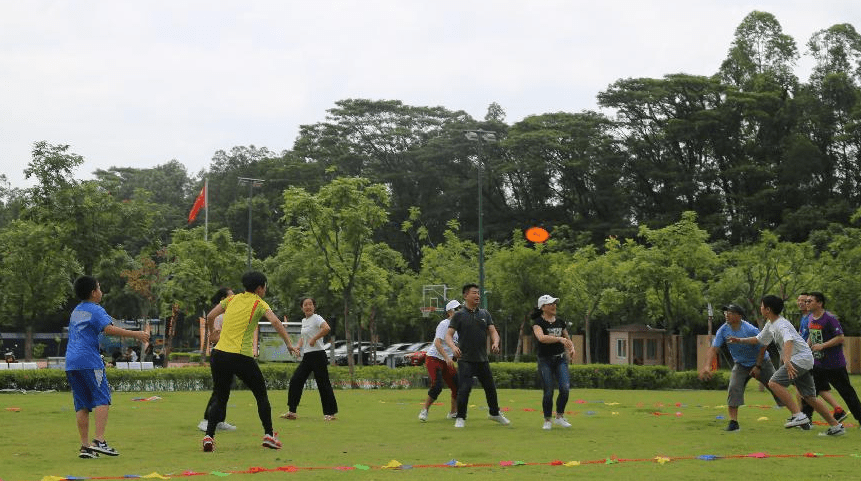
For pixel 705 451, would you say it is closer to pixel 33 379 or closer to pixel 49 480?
pixel 49 480

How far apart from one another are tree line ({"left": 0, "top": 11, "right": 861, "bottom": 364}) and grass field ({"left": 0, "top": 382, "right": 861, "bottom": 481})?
16.9m

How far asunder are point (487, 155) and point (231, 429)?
61.6 metres

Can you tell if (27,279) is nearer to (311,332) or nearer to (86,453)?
(311,332)

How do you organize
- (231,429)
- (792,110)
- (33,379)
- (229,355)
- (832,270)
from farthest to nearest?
(792,110), (832,270), (33,379), (231,429), (229,355)

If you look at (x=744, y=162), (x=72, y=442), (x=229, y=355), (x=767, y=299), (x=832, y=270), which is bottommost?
(x=72, y=442)

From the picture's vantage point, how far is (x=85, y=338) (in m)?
10.6

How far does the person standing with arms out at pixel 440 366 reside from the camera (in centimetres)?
1519

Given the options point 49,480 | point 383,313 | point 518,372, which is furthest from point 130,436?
point 383,313

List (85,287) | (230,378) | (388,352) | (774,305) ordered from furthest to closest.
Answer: (388,352), (774,305), (230,378), (85,287)

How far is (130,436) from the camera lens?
12922mm

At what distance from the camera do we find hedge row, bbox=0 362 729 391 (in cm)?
2527

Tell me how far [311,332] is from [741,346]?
234 inches

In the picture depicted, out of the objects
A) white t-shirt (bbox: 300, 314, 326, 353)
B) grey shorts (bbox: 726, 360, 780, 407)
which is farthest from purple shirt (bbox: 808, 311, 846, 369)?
white t-shirt (bbox: 300, 314, 326, 353)

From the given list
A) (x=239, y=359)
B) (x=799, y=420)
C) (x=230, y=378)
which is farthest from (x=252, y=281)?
(x=799, y=420)
